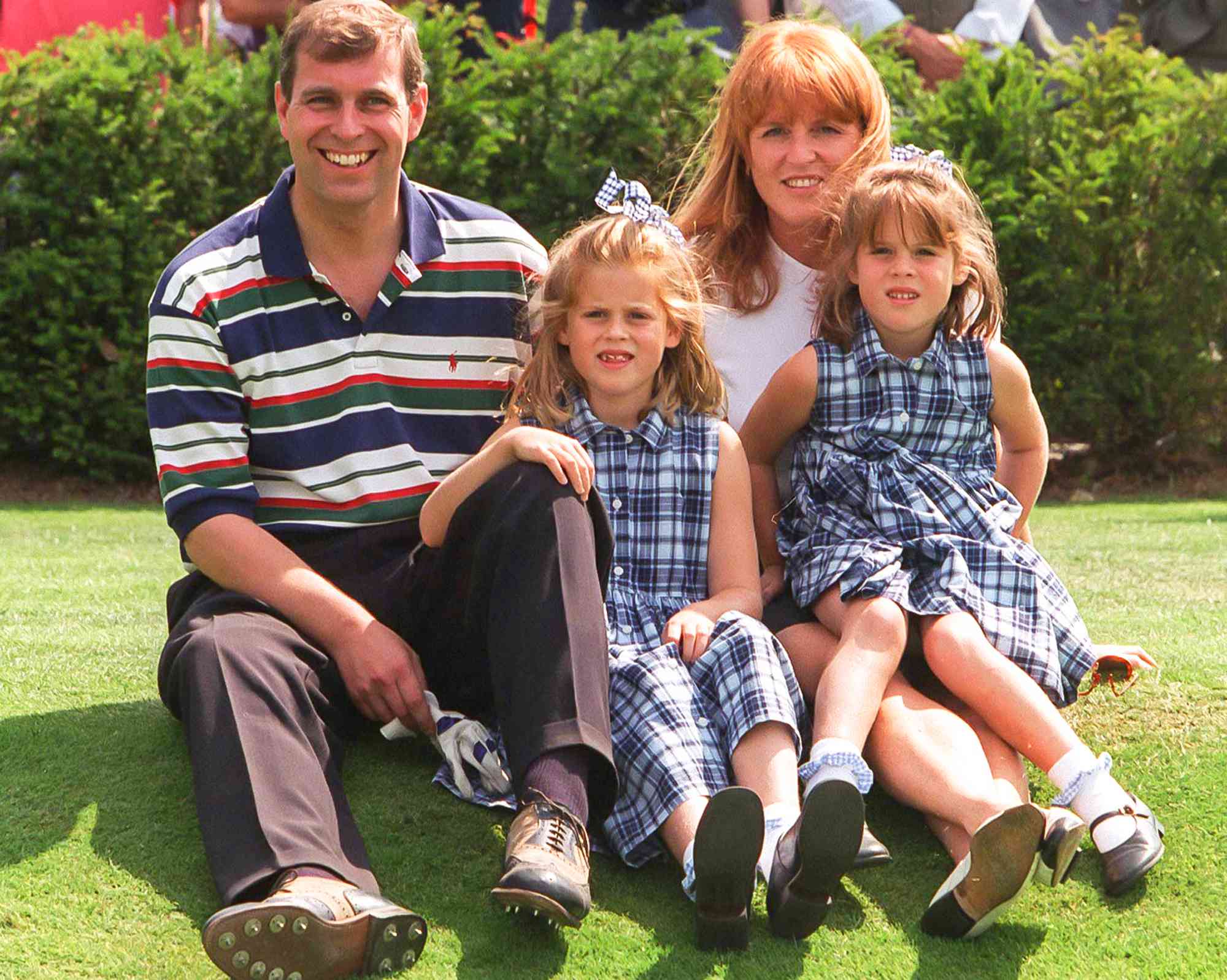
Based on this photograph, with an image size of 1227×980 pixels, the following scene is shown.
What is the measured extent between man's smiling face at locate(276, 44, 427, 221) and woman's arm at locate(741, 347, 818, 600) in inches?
37.9

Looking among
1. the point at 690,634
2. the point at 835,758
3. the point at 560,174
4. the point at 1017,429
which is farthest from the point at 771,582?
the point at 560,174

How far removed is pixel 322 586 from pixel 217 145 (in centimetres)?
387

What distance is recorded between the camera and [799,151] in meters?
3.74

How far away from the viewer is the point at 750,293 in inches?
150

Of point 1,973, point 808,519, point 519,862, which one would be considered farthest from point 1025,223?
point 1,973

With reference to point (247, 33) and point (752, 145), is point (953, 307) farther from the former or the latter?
point (247, 33)

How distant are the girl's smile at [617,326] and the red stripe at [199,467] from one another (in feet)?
2.43

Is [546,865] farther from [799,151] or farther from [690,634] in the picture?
[799,151]

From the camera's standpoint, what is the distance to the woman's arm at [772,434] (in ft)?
11.3

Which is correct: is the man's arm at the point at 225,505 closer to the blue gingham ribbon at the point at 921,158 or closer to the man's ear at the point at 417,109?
the man's ear at the point at 417,109

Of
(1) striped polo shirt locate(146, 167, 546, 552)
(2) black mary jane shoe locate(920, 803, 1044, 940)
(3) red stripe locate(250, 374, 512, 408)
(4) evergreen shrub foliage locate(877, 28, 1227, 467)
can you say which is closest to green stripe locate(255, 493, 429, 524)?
(1) striped polo shirt locate(146, 167, 546, 552)

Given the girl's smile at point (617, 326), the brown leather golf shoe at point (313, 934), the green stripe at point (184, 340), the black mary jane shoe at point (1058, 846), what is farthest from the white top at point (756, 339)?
the brown leather golf shoe at point (313, 934)

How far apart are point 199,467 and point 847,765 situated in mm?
1406

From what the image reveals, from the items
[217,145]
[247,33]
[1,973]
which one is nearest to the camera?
[1,973]
